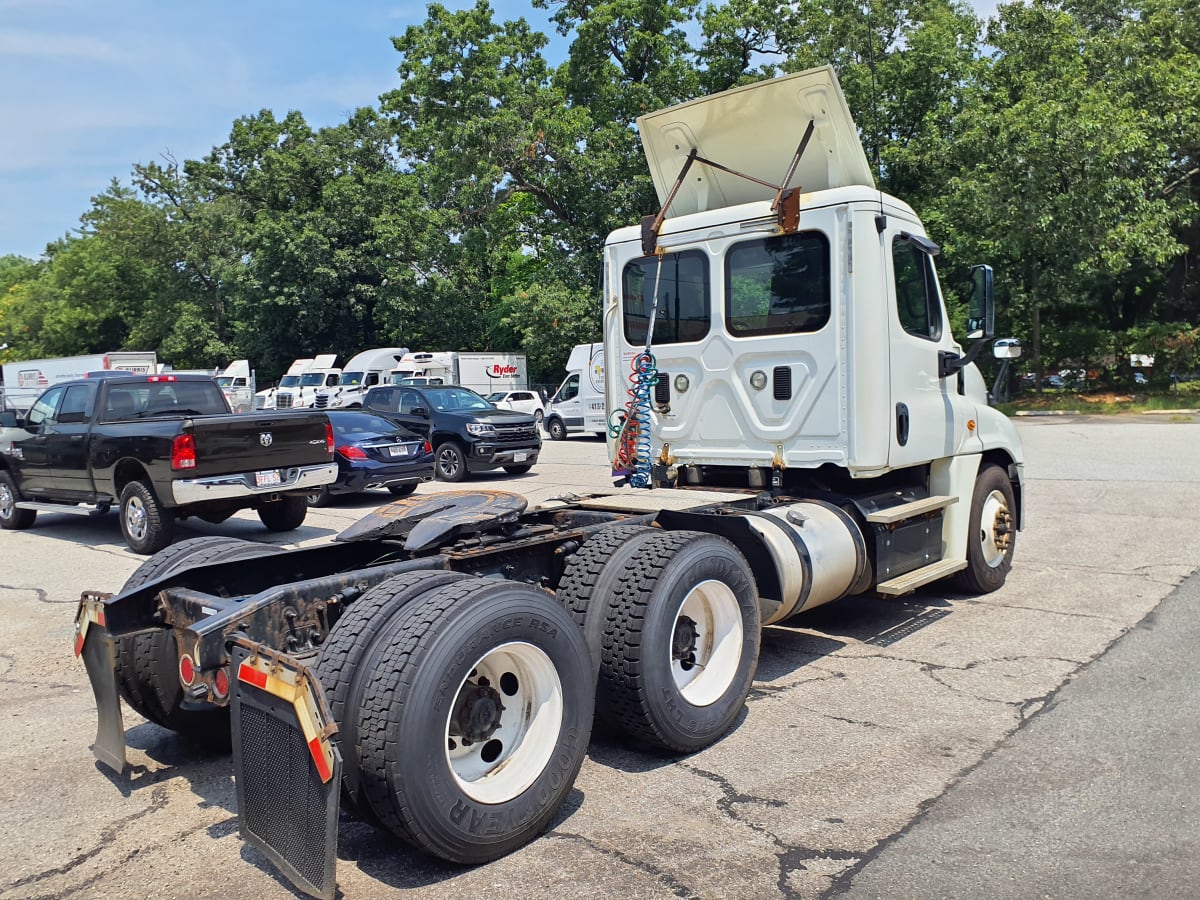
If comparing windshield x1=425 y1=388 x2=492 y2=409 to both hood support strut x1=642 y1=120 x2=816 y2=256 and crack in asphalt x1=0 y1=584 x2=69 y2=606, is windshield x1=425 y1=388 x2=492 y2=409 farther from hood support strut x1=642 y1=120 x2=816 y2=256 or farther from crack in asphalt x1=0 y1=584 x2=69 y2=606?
hood support strut x1=642 y1=120 x2=816 y2=256

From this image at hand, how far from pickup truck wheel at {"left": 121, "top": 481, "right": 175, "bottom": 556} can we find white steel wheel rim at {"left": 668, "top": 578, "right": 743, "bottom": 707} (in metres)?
7.40

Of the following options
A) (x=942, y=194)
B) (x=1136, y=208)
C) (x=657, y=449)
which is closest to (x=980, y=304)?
(x=657, y=449)

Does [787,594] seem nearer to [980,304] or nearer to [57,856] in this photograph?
[980,304]

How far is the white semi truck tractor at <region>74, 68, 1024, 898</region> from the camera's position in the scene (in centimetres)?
318

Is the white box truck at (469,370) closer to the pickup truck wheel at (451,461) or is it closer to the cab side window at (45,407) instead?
the pickup truck wheel at (451,461)

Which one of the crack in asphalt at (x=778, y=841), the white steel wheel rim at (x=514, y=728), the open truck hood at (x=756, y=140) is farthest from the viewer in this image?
the open truck hood at (x=756, y=140)

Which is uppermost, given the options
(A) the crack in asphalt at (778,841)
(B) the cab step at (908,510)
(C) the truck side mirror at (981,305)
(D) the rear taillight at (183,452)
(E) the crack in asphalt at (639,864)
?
(C) the truck side mirror at (981,305)

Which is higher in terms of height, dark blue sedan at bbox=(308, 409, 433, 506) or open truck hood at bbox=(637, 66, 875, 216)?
open truck hood at bbox=(637, 66, 875, 216)

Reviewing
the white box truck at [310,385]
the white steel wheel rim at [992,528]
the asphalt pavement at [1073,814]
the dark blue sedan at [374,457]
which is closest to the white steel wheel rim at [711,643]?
the asphalt pavement at [1073,814]

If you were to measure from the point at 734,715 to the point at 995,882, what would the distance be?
5.12 ft

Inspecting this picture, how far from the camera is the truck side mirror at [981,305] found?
6.36m

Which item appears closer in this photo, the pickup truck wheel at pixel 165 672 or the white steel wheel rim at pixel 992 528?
the pickup truck wheel at pixel 165 672

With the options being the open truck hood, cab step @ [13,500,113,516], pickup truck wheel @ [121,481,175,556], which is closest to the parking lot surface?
pickup truck wheel @ [121,481,175,556]

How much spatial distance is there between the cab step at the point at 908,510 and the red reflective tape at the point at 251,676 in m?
3.96
